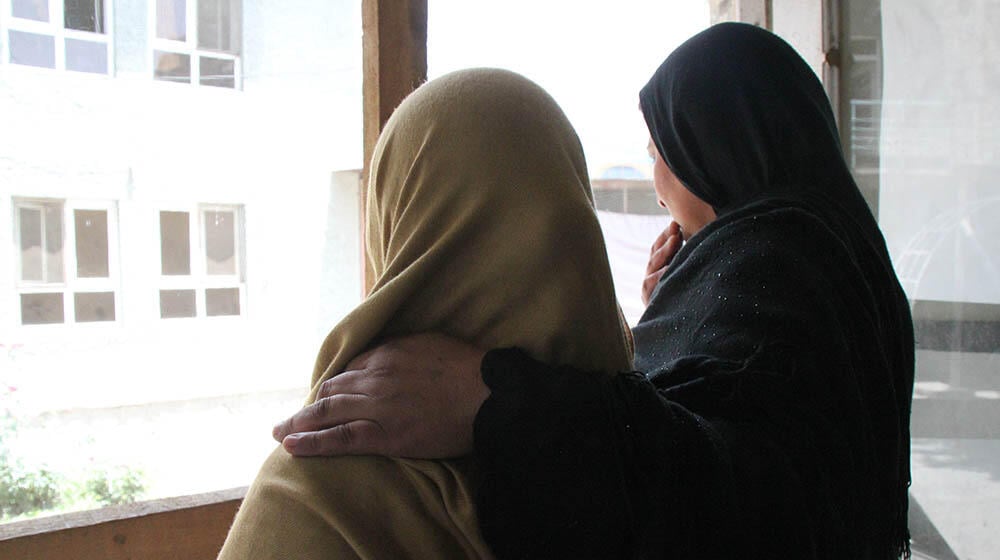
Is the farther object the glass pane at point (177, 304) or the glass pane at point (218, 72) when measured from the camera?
the glass pane at point (218, 72)

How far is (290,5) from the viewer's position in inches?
145

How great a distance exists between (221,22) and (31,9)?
966mm

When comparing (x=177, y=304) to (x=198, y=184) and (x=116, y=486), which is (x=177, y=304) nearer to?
(x=198, y=184)

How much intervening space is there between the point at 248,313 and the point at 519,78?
3198 millimetres

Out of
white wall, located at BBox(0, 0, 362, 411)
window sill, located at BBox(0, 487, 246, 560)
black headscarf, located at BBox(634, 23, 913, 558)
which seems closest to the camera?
black headscarf, located at BBox(634, 23, 913, 558)

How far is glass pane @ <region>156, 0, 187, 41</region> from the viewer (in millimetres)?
3422

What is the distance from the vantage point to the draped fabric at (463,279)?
2.38 ft

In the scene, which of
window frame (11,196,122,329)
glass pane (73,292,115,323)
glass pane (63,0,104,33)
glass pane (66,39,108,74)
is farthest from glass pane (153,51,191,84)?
glass pane (73,292,115,323)

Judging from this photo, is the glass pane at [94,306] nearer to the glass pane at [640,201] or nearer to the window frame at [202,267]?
the window frame at [202,267]

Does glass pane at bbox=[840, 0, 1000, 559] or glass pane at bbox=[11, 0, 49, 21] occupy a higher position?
glass pane at bbox=[11, 0, 49, 21]

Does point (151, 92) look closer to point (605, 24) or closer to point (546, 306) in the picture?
point (605, 24)

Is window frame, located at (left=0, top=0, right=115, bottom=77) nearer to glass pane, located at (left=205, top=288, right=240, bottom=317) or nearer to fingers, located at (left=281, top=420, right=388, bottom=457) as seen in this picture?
glass pane, located at (left=205, top=288, right=240, bottom=317)

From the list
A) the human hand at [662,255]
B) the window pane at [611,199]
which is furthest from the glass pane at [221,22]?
the human hand at [662,255]

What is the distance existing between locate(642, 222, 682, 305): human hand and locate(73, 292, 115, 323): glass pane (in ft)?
7.77
